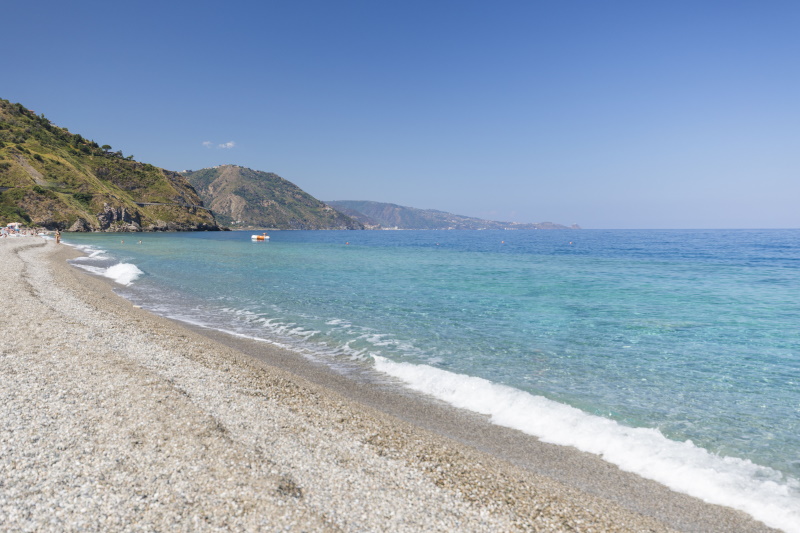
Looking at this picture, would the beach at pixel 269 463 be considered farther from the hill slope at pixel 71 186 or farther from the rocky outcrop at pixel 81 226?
the rocky outcrop at pixel 81 226

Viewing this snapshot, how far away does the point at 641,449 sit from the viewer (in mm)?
7594

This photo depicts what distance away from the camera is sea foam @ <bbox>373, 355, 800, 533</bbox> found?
6.24 metres

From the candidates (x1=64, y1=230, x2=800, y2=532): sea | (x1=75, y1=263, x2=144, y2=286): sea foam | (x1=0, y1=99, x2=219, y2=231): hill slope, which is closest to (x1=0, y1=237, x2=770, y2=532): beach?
(x1=64, y1=230, x2=800, y2=532): sea

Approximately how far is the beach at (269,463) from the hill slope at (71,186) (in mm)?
135887

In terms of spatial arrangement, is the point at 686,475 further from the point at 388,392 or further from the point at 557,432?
the point at 388,392

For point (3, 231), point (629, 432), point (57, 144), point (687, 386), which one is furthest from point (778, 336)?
point (57, 144)

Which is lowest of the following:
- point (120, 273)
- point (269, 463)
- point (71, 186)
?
point (120, 273)

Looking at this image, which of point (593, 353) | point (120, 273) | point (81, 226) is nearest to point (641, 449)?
point (593, 353)

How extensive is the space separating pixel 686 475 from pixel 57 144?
8703 inches

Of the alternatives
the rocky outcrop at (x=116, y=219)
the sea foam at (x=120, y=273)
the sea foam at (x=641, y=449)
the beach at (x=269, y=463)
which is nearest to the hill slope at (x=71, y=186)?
the rocky outcrop at (x=116, y=219)

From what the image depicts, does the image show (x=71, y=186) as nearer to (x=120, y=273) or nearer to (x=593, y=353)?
(x=120, y=273)

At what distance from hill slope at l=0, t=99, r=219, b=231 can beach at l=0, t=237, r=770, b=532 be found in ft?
446

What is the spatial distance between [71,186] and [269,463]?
171 m

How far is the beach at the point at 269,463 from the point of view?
4926 mm
